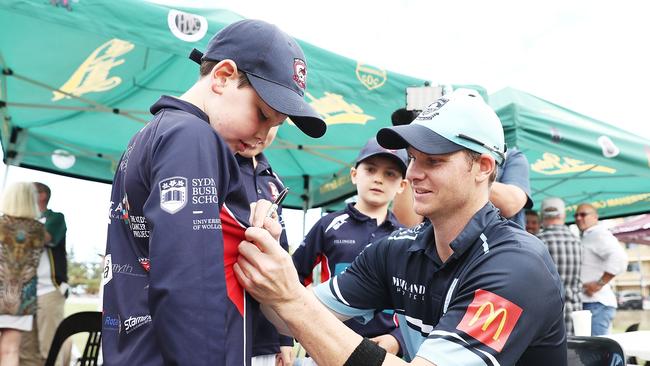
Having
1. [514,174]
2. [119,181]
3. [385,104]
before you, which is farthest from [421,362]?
[385,104]

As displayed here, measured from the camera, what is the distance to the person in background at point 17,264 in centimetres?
387

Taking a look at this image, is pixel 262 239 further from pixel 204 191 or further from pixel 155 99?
pixel 155 99

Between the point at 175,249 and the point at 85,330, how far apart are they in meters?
2.53

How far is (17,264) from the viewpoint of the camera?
3910 mm

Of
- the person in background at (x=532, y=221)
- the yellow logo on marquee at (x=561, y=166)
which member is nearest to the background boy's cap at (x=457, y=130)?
the person in background at (x=532, y=221)

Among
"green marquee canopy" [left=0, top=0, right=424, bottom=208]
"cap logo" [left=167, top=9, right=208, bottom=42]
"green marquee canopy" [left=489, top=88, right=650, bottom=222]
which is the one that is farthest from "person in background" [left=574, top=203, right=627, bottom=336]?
"cap logo" [left=167, top=9, right=208, bottom=42]

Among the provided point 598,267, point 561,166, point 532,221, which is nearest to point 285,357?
point 532,221

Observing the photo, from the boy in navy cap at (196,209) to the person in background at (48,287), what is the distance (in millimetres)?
3356

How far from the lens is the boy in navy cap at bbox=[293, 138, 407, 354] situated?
9.75 feet

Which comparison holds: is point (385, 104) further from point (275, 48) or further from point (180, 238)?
point (180, 238)

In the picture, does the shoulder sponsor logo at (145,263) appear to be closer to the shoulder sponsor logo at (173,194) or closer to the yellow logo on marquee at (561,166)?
the shoulder sponsor logo at (173,194)

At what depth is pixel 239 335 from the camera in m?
1.05

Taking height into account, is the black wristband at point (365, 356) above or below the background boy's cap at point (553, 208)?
below

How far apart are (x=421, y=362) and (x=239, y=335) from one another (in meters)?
0.46
